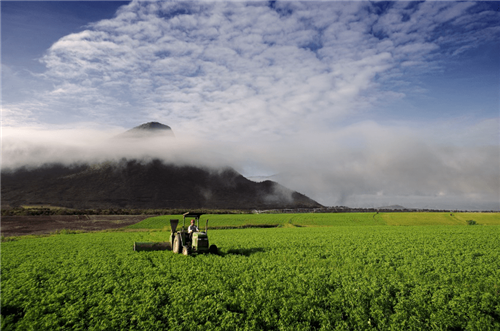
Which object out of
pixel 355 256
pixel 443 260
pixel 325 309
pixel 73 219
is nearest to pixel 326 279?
pixel 325 309

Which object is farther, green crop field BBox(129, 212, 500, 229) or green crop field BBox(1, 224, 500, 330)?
green crop field BBox(129, 212, 500, 229)

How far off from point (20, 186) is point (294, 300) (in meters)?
218

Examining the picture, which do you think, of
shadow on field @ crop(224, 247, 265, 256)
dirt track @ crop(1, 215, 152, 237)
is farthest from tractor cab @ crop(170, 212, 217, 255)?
dirt track @ crop(1, 215, 152, 237)

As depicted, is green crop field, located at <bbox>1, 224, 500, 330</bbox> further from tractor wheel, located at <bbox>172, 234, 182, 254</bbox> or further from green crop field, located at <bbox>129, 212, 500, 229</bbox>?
green crop field, located at <bbox>129, 212, 500, 229</bbox>

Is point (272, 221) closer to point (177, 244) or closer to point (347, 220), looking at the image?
point (347, 220)

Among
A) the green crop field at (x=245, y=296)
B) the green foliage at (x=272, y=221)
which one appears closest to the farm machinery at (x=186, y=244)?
the green crop field at (x=245, y=296)

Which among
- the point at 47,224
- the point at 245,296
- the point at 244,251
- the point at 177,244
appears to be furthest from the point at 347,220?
the point at 47,224

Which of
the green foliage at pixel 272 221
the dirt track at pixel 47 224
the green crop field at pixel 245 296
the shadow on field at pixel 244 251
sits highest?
the green crop field at pixel 245 296

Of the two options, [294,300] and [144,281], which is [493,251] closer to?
Answer: [294,300]

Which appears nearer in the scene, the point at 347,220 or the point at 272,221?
the point at 347,220

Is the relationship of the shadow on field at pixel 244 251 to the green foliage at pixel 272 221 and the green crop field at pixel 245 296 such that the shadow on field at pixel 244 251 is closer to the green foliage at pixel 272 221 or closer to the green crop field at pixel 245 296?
the green crop field at pixel 245 296

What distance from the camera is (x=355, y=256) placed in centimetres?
2208

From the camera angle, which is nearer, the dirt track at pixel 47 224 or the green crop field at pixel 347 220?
the dirt track at pixel 47 224

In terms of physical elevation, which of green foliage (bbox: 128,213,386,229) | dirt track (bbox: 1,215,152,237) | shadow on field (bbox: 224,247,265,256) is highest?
shadow on field (bbox: 224,247,265,256)
